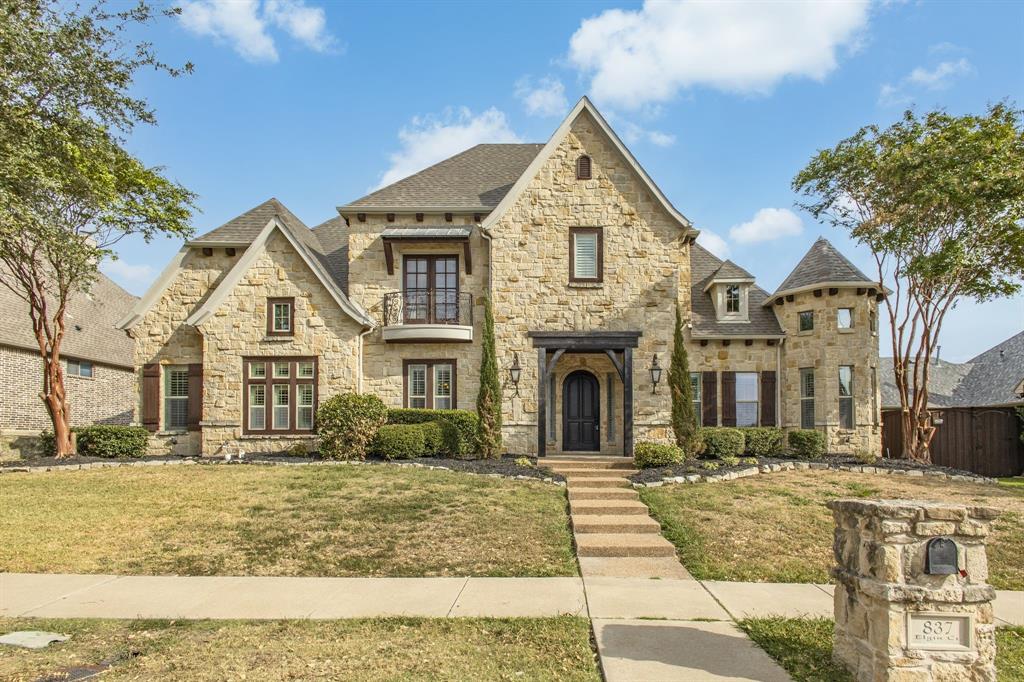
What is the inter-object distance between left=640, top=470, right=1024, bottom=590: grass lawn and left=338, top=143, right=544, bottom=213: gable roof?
9.85 m

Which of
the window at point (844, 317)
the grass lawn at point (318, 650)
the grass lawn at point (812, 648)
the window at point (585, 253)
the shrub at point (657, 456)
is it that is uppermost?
the window at point (585, 253)

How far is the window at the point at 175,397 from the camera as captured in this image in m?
18.4

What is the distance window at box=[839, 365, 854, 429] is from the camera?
18203mm

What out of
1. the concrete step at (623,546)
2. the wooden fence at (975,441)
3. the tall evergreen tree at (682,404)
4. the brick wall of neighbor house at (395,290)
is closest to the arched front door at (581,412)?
the brick wall of neighbor house at (395,290)

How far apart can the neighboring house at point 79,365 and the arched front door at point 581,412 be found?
12.2 meters

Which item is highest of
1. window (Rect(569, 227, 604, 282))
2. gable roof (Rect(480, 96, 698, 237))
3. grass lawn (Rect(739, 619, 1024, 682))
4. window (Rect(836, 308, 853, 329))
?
gable roof (Rect(480, 96, 698, 237))

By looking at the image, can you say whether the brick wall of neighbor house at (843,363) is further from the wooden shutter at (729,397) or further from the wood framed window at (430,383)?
the wood framed window at (430,383)

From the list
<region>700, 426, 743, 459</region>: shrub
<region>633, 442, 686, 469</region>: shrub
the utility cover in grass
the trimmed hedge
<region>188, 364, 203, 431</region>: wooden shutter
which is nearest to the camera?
the utility cover in grass

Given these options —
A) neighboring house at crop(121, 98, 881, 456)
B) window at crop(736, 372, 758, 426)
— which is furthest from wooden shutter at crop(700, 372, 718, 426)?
window at crop(736, 372, 758, 426)

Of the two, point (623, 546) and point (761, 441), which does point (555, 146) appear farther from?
point (623, 546)

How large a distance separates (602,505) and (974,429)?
16128 millimetres

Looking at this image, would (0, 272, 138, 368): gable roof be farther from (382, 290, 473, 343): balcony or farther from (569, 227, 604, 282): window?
(569, 227, 604, 282): window

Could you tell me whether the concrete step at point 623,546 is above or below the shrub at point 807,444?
below

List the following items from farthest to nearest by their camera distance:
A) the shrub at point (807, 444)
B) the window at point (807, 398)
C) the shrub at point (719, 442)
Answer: the window at point (807, 398)
the shrub at point (807, 444)
the shrub at point (719, 442)
